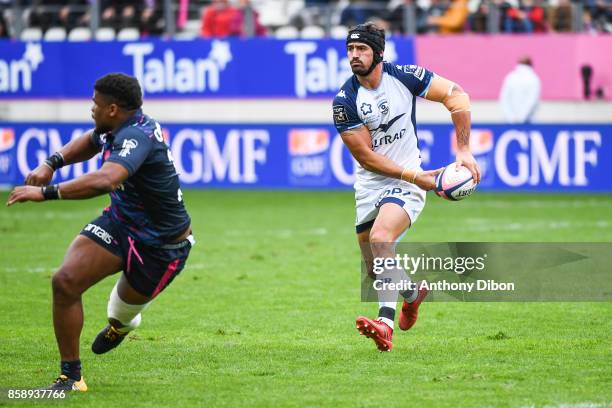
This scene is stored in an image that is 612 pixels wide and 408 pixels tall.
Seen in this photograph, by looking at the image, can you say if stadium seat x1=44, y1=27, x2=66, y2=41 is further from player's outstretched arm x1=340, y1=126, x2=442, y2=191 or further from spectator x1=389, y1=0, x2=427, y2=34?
player's outstretched arm x1=340, y1=126, x2=442, y2=191

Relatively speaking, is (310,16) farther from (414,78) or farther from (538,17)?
(414,78)

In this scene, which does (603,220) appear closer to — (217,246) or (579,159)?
(579,159)

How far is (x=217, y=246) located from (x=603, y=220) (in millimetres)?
6128

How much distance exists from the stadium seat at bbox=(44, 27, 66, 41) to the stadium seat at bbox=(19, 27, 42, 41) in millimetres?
196

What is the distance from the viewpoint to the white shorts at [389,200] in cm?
923

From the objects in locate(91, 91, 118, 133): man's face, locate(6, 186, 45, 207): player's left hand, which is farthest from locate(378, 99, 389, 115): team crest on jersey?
locate(6, 186, 45, 207): player's left hand

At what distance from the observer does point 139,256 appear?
7.66 meters

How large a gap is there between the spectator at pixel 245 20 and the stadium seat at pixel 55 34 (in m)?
4.19

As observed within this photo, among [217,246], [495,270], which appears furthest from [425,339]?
[217,246]

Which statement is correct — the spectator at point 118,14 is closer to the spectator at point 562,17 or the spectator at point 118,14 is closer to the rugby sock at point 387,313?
the spectator at point 562,17

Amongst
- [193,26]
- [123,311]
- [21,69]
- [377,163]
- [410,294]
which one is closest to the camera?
[123,311]

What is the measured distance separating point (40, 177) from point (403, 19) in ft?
62.4

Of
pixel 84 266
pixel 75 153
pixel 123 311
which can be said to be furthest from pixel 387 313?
pixel 75 153

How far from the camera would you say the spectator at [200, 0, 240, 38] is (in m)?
26.2
